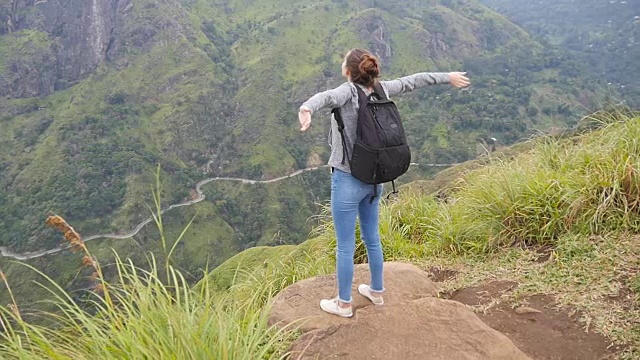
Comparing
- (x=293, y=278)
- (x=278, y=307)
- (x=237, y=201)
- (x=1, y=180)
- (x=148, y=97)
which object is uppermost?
(x=278, y=307)

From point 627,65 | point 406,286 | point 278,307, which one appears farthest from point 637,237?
point 627,65

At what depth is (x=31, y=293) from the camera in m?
51.5

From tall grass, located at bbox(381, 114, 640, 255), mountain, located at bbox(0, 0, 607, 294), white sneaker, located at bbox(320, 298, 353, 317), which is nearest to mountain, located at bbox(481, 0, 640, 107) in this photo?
mountain, located at bbox(0, 0, 607, 294)

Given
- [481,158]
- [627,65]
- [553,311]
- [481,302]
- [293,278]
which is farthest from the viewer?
[627,65]

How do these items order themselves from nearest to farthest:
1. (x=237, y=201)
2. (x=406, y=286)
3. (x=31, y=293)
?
(x=406, y=286) → (x=31, y=293) → (x=237, y=201)

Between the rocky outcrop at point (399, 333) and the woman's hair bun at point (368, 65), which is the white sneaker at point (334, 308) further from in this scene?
the woman's hair bun at point (368, 65)

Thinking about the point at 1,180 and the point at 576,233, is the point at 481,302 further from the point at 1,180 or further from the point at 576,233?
the point at 1,180

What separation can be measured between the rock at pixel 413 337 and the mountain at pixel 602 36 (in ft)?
355

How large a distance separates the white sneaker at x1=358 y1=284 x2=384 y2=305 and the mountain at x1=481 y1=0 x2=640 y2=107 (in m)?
108

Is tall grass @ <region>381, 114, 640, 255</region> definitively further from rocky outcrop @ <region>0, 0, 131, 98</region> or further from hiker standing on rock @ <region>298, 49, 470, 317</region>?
rocky outcrop @ <region>0, 0, 131, 98</region>

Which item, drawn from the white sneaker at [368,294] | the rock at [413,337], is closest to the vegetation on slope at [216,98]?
the white sneaker at [368,294]

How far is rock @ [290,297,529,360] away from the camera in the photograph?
308 cm

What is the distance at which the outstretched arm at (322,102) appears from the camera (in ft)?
9.63

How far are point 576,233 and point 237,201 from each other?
7728cm
